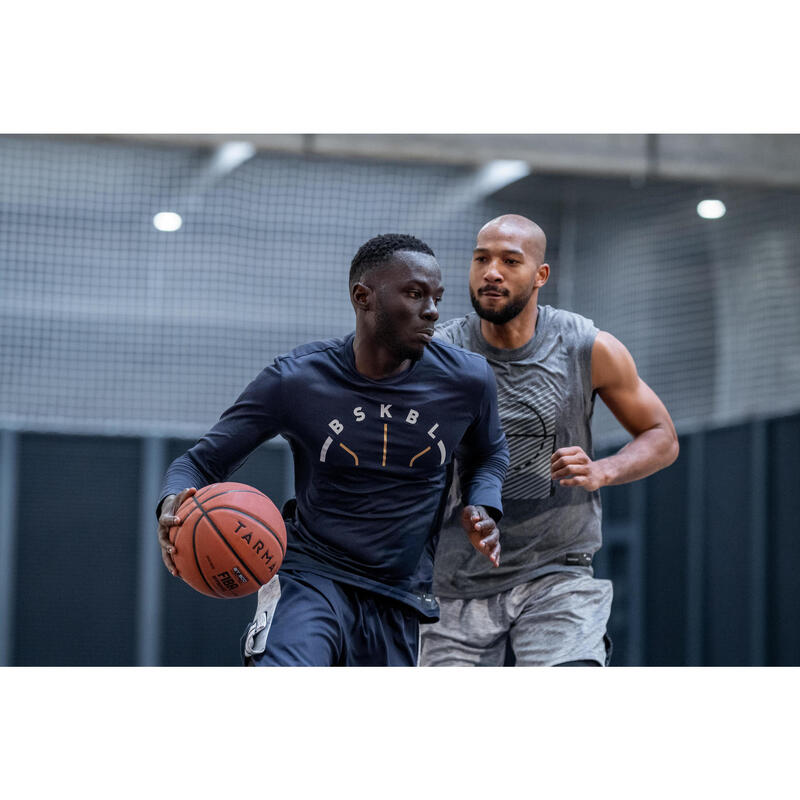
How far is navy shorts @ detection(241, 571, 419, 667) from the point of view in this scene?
3.10 meters

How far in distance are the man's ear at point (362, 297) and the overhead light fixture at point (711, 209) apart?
16.8 feet

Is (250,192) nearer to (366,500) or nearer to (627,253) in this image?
(627,253)

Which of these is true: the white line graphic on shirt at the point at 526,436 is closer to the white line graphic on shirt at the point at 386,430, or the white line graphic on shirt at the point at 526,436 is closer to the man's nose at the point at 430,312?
the white line graphic on shirt at the point at 386,430

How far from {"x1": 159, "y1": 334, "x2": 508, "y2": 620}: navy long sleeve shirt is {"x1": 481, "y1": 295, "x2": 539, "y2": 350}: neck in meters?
0.44

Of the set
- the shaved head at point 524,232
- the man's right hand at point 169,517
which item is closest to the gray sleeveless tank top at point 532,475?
the shaved head at point 524,232

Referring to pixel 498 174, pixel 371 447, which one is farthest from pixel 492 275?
pixel 498 174

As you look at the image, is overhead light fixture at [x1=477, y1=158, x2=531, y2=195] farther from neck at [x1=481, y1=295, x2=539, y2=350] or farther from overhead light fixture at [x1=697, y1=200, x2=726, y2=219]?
neck at [x1=481, y1=295, x2=539, y2=350]

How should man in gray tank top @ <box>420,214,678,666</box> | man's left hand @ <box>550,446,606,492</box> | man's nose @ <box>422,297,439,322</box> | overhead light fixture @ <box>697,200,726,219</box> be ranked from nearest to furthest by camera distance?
man's nose @ <box>422,297,439,322</box> < man's left hand @ <box>550,446,606,492</box> < man in gray tank top @ <box>420,214,678,666</box> < overhead light fixture @ <box>697,200,726,219</box>

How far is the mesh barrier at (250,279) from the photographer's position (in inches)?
297

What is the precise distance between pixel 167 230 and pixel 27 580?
2.49 m

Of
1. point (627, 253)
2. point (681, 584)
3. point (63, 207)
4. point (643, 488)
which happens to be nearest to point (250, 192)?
point (63, 207)

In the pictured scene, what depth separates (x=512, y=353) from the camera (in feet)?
12.8

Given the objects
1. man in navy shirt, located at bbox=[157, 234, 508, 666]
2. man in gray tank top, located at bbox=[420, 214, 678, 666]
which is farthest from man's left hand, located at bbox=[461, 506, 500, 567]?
man in gray tank top, located at bbox=[420, 214, 678, 666]

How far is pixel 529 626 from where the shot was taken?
3707mm
